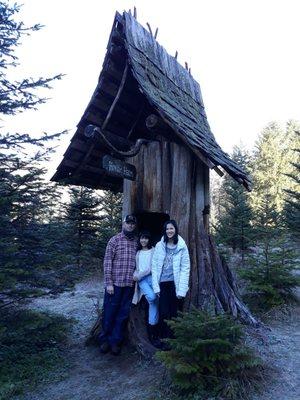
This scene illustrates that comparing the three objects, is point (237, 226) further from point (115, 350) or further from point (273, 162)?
point (273, 162)

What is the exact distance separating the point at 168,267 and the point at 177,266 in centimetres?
18

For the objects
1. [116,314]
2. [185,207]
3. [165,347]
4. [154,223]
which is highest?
[185,207]

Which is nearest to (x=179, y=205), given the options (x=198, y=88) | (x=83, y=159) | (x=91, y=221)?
(x=83, y=159)

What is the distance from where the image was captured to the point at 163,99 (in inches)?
255

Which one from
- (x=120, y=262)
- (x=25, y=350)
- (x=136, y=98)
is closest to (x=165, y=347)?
(x=120, y=262)

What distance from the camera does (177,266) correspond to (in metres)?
5.61

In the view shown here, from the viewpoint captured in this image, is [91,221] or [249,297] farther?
[91,221]

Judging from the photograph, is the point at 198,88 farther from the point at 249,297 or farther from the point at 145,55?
the point at 249,297

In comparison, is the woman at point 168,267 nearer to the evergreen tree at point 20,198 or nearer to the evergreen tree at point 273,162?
the evergreen tree at point 20,198

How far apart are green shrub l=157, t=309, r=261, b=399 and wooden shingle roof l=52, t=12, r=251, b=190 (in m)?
2.42

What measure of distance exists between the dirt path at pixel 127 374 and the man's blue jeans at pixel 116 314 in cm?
28

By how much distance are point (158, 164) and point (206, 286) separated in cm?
231

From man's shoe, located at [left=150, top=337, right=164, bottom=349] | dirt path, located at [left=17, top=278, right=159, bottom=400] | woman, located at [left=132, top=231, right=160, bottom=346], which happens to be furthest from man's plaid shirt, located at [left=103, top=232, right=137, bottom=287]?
dirt path, located at [left=17, top=278, right=159, bottom=400]

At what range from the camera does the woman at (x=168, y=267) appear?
564 cm
